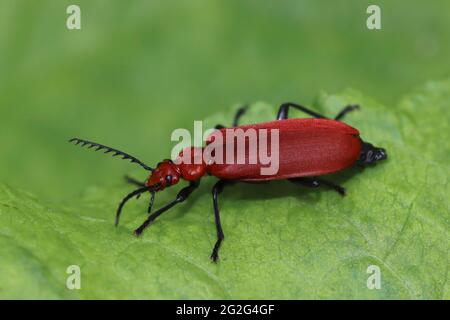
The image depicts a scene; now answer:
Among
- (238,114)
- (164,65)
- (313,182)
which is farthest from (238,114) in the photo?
(164,65)

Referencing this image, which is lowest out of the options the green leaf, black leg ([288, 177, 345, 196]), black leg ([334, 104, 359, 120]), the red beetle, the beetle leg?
the green leaf

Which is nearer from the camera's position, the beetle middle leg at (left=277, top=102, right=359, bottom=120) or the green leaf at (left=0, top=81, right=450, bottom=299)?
the green leaf at (left=0, top=81, right=450, bottom=299)

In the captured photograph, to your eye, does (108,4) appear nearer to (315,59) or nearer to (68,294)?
(315,59)

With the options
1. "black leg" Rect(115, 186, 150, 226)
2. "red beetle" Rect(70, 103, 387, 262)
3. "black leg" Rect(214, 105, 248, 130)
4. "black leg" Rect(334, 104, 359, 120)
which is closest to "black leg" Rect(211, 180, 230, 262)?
"red beetle" Rect(70, 103, 387, 262)

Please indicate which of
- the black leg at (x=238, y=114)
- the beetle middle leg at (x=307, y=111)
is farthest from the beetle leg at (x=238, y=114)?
→ the beetle middle leg at (x=307, y=111)

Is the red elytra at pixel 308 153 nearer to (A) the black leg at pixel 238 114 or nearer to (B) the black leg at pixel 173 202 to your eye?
(B) the black leg at pixel 173 202

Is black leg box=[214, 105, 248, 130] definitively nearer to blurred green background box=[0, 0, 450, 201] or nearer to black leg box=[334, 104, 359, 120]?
black leg box=[334, 104, 359, 120]

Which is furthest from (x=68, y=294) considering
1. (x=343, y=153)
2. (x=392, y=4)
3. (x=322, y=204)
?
(x=392, y=4)

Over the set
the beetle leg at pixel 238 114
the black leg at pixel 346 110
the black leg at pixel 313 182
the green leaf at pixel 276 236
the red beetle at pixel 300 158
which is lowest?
the green leaf at pixel 276 236
